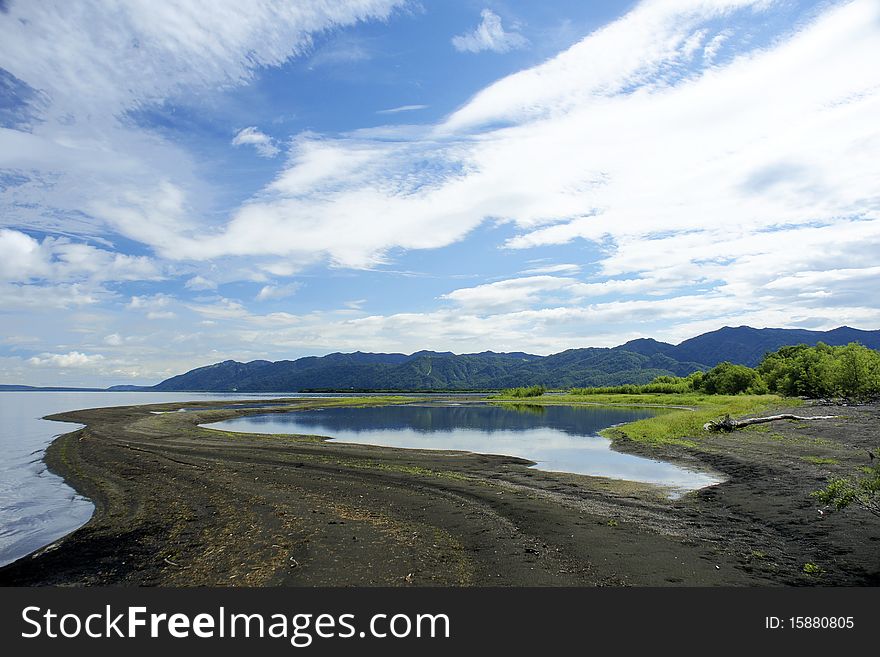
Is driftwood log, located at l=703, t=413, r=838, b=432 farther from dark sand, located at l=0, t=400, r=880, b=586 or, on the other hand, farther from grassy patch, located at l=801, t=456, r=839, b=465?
grassy patch, located at l=801, t=456, r=839, b=465

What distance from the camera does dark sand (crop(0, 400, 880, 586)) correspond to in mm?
13320

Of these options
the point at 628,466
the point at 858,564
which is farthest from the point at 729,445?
the point at 858,564

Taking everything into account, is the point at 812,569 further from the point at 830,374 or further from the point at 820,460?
the point at 830,374

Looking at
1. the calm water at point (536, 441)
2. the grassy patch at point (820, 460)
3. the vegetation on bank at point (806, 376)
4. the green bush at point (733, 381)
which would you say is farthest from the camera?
the green bush at point (733, 381)

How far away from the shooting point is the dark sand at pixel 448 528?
43.7 feet

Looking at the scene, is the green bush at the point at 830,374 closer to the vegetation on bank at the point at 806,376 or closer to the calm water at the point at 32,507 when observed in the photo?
the vegetation on bank at the point at 806,376

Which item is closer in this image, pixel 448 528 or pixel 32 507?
pixel 448 528

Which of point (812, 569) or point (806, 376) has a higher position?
point (806, 376)

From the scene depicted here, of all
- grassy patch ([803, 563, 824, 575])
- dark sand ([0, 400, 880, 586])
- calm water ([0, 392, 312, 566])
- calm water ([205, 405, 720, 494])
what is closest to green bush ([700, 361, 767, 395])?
calm water ([205, 405, 720, 494])

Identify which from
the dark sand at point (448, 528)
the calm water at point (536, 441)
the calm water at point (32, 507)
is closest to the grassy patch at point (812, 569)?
the dark sand at point (448, 528)

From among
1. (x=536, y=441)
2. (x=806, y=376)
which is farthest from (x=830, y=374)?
(x=536, y=441)

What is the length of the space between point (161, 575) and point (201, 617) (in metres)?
4.66

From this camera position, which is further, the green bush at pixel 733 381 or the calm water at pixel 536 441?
the green bush at pixel 733 381

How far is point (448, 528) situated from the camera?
17.9 meters
